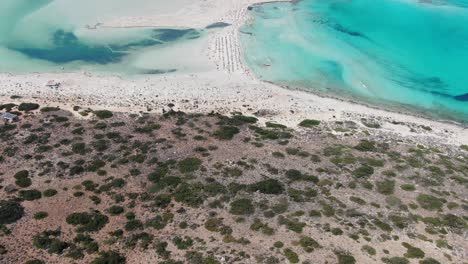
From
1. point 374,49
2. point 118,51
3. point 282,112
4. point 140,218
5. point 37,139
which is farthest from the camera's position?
point 374,49

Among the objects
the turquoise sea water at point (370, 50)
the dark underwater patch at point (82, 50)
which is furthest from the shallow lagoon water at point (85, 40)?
the turquoise sea water at point (370, 50)

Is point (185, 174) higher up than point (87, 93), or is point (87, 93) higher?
point (87, 93)

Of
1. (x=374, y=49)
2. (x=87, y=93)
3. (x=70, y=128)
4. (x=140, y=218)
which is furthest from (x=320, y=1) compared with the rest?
(x=140, y=218)

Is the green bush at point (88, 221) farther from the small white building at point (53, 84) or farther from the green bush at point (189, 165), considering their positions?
the small white building at point (53, 84)

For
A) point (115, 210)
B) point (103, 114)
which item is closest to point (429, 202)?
point (115, 210)

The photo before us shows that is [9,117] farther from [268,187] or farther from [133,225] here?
[268,187]

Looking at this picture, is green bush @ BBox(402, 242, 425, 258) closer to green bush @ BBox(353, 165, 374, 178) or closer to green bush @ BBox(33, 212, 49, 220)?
green bush @ BBox(353, 165, 374, 178)

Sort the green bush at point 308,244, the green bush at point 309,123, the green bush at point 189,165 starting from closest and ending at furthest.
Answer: the green bush at point 308,244
the green bush at point 189,165
the green bush at point 309,123

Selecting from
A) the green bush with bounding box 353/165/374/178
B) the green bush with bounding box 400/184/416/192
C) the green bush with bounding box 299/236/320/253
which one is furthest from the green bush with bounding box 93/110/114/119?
the green bush with bounding box 400/184/416/192

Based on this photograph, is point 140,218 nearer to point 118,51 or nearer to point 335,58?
point 118,51
